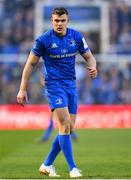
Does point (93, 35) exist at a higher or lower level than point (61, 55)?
lower

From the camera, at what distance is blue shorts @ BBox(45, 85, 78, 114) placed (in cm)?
1012

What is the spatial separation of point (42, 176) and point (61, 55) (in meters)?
1.79

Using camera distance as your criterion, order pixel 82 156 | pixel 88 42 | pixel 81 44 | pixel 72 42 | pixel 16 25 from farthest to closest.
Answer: pixel 16 25, pixel 88 42, pixel 82 156, pixel 81 44, pixel 72 42

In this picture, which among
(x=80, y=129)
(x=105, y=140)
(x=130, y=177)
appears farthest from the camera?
(x=80, y=129)

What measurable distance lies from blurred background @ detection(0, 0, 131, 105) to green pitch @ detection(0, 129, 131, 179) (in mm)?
3792

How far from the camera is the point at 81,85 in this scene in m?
27.3

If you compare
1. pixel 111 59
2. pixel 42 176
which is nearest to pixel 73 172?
pixel 42 176

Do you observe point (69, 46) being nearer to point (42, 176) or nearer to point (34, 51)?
point (34, 51)

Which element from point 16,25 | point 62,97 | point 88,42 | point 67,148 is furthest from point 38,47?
point 16,25

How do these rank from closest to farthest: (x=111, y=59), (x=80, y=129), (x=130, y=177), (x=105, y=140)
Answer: (x=130, y=177), (x=105, y=140), (x=80, y=129), (x=111, y=59)

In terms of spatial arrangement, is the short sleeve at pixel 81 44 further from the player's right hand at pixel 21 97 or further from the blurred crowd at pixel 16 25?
the blurred crowd at pixel 16 25

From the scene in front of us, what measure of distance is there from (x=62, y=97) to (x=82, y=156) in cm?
452

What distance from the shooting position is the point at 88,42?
28.3 metres

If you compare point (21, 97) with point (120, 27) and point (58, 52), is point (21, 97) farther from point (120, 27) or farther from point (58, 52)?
point (120, 27)
